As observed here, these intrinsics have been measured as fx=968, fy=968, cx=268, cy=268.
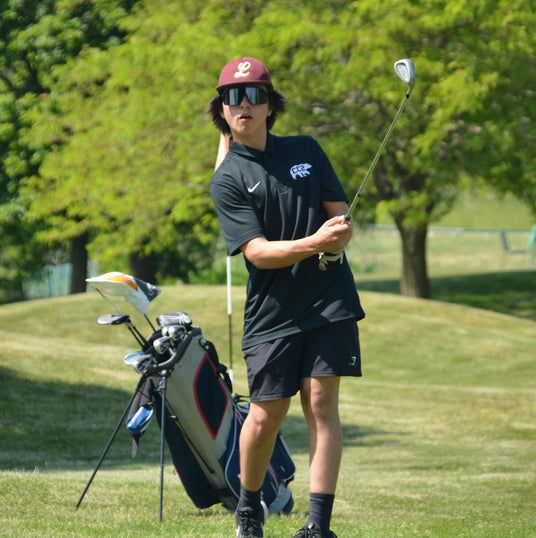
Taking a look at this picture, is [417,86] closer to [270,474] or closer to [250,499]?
[270,474]

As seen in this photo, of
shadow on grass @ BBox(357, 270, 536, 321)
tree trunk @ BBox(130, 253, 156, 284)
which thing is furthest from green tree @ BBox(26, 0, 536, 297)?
shadow on grass @ BBox(357, 270, 536, 321)

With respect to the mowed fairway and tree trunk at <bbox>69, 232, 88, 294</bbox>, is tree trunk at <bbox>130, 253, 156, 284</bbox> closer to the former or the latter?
tree trunk at <bbox>69, 232, 88, 294</bbox>

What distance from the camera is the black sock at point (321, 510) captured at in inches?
149

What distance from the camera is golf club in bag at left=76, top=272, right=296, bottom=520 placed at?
473 cm

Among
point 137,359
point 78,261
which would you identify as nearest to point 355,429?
point 137,359

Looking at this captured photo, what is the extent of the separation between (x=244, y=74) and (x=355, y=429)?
6.61 m

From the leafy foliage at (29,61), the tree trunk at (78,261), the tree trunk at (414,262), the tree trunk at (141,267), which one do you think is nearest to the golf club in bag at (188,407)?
the tree trunk at (414,262)

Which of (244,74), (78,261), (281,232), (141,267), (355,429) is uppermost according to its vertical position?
(244,74)

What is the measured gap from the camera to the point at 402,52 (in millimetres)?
17344

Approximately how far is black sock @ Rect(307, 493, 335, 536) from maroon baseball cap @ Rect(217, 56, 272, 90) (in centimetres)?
168

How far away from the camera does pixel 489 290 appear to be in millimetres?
27578

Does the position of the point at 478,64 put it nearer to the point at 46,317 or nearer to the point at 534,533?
the point at 46,317

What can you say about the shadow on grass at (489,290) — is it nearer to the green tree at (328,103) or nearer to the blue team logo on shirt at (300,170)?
the green tree at (328,103)

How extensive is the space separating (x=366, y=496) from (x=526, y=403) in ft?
21.0
